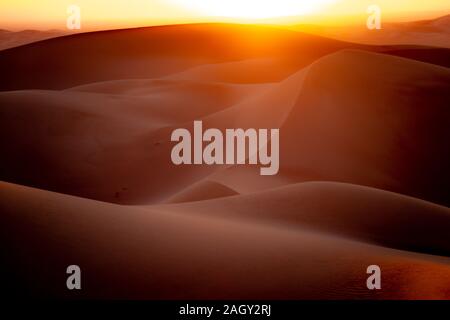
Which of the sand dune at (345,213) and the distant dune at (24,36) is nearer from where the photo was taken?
the sand dune at (345,213)

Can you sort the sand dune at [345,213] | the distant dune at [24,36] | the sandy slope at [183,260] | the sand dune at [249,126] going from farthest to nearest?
1. the distant dune at [24,36]
2. the sand dune at [249,126]
3. the sand dune at [345,213]
4. the sandy slope at [183,260]

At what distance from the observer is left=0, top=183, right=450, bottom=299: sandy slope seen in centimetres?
297

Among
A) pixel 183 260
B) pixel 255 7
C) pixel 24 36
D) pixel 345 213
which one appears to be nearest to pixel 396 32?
pixel 255 7

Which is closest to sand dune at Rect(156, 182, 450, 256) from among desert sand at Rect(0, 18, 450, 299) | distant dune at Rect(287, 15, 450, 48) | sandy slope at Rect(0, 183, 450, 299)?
desert sand at Rect(0, 18, 450, 299)

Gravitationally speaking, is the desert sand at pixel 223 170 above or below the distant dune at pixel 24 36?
below

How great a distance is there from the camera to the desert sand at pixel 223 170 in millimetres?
3020

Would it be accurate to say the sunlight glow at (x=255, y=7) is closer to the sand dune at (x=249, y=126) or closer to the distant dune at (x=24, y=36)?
the sand dune at (x=249, y=126)

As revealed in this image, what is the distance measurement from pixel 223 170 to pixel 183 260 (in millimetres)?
1119

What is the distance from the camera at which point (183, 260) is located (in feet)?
9.84

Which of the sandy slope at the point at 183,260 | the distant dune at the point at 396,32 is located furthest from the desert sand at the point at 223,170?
the distant dune at the point at 396,32

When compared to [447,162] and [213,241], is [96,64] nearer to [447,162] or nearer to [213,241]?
[213,241]

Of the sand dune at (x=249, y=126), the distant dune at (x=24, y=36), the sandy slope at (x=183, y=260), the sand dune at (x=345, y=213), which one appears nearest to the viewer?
the sandy slope at (x=183, y=260)

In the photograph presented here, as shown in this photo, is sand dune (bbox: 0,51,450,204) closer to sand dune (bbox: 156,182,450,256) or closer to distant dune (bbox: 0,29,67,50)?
sand dune (bbox: 156,182,450,256)

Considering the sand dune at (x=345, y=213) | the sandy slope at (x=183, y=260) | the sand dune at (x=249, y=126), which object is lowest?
the sandy slope at (x=183, y=260)
